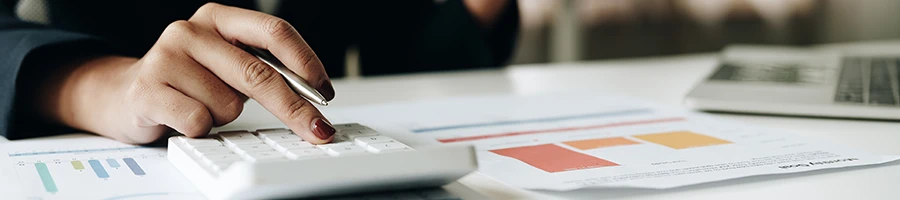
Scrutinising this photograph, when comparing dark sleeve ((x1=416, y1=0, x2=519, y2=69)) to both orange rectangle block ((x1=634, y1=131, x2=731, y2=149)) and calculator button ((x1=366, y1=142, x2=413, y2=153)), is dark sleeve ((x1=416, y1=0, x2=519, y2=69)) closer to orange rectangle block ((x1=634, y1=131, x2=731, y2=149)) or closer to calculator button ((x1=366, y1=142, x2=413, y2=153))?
orange rectangle block ((x1=634, y1=131, x2=731, y2=149))

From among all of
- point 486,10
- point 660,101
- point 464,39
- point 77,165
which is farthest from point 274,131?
point 464,39

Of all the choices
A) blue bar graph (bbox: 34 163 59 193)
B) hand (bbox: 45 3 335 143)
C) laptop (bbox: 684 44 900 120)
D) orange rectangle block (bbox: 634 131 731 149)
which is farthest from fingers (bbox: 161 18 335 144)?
laptop (bbox: 684 44 900 120)

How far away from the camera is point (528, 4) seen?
9.97 ft

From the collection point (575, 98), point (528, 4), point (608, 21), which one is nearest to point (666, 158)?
point (575, 98)

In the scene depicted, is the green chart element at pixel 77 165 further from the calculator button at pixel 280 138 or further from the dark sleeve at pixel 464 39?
the dark sleeve at pixel 464 39

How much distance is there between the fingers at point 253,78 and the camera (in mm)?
475

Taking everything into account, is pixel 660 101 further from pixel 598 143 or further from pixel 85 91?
pixel 85 91

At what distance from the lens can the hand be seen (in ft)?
1.62

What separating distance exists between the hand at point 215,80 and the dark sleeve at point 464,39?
582 mm

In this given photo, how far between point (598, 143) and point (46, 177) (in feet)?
1.08

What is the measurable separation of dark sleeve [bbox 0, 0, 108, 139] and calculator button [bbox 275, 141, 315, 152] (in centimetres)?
25

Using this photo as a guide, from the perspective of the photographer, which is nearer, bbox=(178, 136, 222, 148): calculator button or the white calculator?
the white calculator

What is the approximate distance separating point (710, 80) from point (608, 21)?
2.52 metres

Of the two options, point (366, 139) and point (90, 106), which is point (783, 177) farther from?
point (90, 106)
